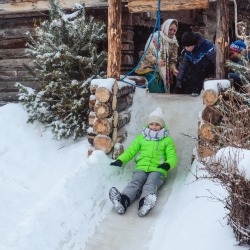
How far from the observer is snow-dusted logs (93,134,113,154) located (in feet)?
18.1

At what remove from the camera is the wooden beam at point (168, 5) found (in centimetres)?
589

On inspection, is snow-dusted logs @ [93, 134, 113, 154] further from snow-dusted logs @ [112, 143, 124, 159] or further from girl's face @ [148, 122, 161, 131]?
girl's face @ [148, 122, 161, 131]

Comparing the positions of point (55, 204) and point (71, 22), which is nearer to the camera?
point (55, 204)

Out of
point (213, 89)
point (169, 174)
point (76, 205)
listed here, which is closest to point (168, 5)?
point (213, 89)

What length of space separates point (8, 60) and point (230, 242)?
26.2ft

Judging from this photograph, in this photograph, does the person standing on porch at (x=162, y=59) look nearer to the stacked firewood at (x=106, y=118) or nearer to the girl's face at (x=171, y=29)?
the girl's face at (x=171, y=29)

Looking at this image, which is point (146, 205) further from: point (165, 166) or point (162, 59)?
point (162, 59)

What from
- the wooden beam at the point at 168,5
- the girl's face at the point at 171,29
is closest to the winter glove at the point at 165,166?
the wooden beam at the point at 168,5

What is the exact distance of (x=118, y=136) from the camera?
19.4 feet

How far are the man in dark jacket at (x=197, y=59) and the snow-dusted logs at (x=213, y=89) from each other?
126 cm

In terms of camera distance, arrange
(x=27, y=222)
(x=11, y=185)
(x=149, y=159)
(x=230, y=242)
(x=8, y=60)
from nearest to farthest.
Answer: (x=230, y=242)
(x=27, y=222)
(x=149, y=159)
(x=11, y=185)
(x=8, y=60)

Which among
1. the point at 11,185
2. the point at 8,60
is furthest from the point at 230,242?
the point at 8,60


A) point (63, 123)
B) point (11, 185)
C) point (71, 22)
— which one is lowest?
point (11, 185)

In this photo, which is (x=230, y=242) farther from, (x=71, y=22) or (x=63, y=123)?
(x=71, y=22)
